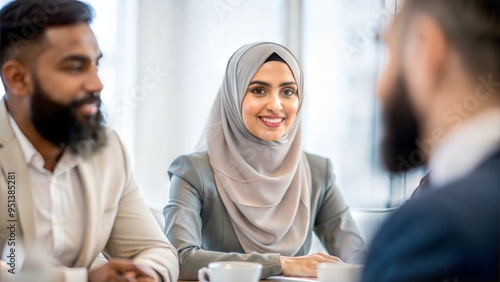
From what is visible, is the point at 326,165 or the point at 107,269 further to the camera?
the point at 326,165

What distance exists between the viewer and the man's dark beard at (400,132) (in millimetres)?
886

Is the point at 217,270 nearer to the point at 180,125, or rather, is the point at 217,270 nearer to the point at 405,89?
the point at 405,89

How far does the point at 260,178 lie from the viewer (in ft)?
8.05

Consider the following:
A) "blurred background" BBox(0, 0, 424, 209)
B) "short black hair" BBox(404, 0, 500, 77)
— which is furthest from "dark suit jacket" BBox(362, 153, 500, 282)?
"blurred background" BBox(0, 0, 424, 209)

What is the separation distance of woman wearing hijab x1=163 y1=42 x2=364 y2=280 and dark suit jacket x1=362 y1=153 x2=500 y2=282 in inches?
61.5

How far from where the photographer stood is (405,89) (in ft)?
2.86

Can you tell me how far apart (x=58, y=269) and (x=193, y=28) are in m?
2.71

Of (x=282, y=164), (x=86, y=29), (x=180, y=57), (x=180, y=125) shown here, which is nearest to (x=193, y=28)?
(x=180, y=57)

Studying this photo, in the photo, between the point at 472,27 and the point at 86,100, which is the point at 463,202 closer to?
the point at 472,27

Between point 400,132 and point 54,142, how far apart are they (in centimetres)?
99

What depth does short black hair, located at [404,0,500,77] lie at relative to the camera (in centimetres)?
81

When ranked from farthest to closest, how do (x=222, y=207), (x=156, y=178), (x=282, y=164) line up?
(x=156, y=178) < (x=282, y=164) < (x=222, y=207)

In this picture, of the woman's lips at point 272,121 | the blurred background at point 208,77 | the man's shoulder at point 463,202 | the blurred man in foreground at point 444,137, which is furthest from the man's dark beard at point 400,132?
the blurred background at point 208,77

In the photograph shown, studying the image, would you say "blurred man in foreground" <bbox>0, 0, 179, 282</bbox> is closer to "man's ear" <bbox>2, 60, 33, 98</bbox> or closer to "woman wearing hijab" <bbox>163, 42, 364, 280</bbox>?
"man's ear" <bbox>2, 60, 33, 98</bbox>
